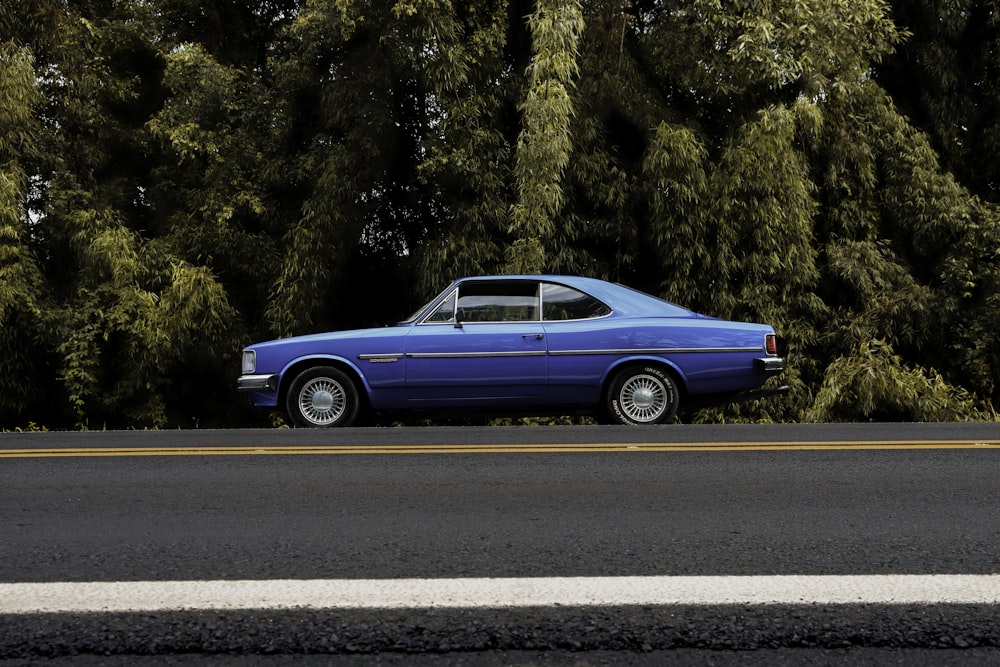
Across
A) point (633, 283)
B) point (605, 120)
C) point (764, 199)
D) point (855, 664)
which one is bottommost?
point (855, 664)

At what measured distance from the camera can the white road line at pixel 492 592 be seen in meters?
3.58

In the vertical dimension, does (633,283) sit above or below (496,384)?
above

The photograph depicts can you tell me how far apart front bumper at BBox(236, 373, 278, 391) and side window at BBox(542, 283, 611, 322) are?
8.53 feet

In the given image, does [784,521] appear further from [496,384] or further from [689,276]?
[689,276]

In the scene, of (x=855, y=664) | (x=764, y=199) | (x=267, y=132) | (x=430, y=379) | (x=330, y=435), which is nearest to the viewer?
(x=855, y=664)

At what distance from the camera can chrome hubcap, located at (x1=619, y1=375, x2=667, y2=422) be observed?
32.5ft

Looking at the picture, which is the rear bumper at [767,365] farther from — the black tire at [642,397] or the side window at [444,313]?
the side window at [444,313]

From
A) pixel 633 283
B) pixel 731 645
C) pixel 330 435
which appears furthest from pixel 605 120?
pixel 731 645

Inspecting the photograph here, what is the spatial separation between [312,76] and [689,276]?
6.18m

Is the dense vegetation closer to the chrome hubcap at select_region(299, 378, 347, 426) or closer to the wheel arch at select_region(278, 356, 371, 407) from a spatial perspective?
the wheel arch at select_region(278, 356, 371, 407)

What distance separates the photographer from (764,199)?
1391 centimetres

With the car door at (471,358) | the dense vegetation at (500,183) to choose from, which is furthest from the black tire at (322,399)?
the dense vegetation at (500,183)

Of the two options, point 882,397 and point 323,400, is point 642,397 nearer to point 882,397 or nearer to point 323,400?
point 323,400

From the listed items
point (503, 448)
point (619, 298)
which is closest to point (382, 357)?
point (619, 298)
